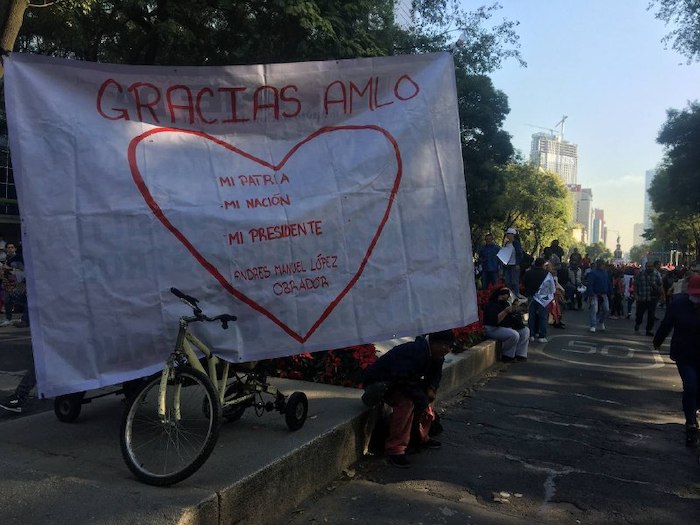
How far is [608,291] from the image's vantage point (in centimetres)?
1462

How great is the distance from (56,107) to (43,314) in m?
1.19

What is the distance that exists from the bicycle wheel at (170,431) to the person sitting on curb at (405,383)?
1.66m

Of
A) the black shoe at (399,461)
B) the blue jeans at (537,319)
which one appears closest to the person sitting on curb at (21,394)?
the black shoe at (399,461)

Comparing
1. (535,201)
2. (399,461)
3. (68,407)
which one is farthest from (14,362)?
(535,201)

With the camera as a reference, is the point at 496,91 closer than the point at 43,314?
No

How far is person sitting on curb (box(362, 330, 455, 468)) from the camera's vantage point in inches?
189

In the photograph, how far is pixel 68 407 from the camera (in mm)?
4461

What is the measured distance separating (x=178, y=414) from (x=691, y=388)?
16.2ft

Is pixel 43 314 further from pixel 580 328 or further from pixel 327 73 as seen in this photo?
pixel 580 328

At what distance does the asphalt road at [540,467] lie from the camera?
3945 mm

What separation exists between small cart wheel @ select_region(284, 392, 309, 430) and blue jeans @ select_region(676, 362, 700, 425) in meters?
3.85

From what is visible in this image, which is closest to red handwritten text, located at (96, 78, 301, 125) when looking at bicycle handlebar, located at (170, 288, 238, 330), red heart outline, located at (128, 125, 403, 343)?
red heart outline, located at (128, 125, 403, 343)

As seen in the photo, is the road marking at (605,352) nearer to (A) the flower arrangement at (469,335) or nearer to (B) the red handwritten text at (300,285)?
(A) the flower arrangement at (469,335)

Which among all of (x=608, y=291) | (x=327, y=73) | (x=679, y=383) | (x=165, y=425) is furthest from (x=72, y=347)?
(x=608, y=291)
